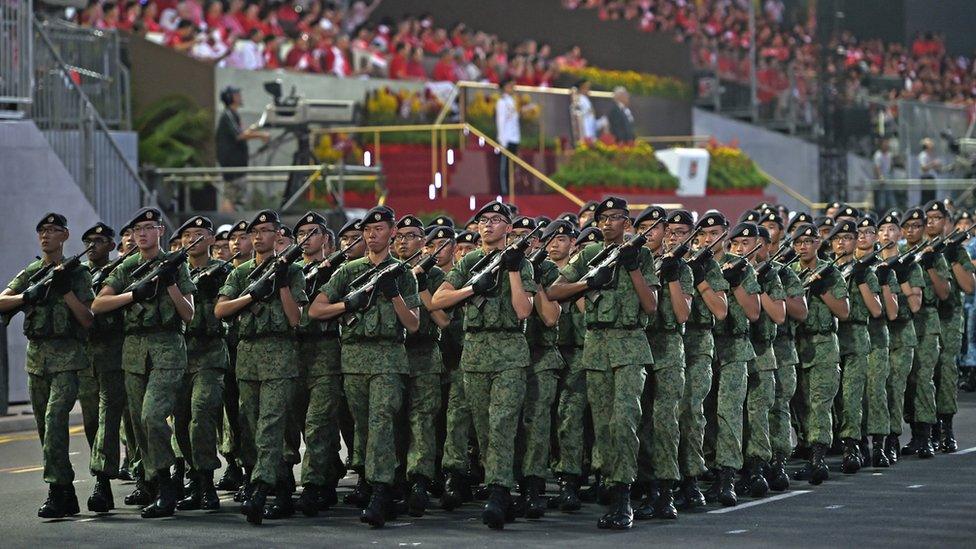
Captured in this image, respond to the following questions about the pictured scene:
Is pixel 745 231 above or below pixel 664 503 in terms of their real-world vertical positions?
above

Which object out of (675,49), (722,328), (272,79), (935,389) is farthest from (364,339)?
(675,49)

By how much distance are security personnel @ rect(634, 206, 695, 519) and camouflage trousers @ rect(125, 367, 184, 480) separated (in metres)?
3.03

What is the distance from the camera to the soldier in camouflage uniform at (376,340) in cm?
1157

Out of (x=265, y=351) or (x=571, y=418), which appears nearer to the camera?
(x=265, y=351)

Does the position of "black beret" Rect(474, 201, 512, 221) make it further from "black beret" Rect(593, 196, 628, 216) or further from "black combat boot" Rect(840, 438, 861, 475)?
"black combat boot" Rect(840, 438, 861, 475)

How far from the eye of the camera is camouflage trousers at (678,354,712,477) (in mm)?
12156

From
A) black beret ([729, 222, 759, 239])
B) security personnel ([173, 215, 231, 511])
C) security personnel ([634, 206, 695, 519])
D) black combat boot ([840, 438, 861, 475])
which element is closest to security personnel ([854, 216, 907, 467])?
black combat boot ([840, 438, 861, 475])

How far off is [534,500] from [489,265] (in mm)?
1511

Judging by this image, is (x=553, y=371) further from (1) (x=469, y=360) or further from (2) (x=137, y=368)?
(2) (x=137, y=368)

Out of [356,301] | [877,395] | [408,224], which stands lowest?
[877,395]

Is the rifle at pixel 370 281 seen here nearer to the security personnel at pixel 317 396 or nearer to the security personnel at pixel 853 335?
the security personnel at pixel 317 396

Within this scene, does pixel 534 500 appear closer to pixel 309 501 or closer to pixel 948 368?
A: pixel 309 501

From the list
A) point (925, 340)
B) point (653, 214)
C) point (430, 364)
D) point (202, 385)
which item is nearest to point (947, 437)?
point (925, 340)

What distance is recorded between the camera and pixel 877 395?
14336 mm
